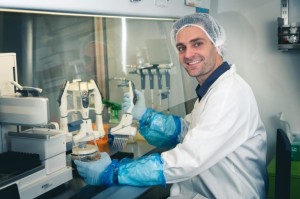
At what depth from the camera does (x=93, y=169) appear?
1.44 metres

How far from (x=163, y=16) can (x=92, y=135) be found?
3.33 ft

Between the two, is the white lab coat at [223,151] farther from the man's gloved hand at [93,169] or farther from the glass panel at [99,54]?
the glass panel at [99,54]

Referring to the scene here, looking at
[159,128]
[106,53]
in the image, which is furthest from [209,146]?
[106,53]

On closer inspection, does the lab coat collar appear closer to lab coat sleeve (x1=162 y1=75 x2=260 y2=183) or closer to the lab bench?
lab coat sleeve (x1=162 y1=75 x2=260 y2=183)

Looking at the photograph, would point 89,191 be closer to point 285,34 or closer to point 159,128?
point 159,128

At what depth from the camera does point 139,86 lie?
2.53 m

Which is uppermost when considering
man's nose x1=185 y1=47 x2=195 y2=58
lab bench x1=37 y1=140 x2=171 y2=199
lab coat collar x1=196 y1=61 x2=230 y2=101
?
man's nose x1=185 y1=47 x2=195 y2=58

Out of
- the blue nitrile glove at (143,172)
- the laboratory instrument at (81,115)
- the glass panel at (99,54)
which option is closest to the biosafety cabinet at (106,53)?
the glass panel at (99,54)

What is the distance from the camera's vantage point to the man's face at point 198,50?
1.68 m

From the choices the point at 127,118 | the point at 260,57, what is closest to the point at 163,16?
the point at 127,118

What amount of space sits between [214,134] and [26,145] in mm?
778

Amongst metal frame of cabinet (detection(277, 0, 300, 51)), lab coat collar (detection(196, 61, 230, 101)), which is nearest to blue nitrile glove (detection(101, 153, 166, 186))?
lab coat collar (detection(196, 61, 230, 101))

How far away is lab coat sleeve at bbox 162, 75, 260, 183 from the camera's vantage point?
1.38m

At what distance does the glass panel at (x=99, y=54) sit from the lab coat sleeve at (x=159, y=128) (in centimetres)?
52
